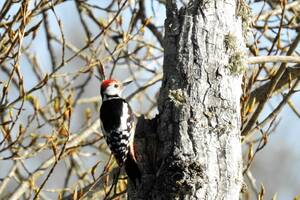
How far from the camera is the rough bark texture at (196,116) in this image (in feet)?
10.3

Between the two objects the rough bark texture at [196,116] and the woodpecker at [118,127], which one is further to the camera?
the woodpecker at [118,127]

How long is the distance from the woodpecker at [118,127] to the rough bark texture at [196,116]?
0.29 feet

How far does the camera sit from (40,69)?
521cm

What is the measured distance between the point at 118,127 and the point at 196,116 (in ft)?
2.57

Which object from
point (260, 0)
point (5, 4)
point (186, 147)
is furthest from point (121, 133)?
point (260, 0)

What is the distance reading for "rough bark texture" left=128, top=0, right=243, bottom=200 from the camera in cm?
314

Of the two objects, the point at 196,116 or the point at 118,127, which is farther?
the point at 118,127

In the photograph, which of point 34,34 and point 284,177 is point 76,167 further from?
point 284,177

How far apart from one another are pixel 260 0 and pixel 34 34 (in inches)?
62.8

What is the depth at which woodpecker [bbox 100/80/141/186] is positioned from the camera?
137 inches

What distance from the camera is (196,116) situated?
10.5 ft

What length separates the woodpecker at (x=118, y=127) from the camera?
3485 mm

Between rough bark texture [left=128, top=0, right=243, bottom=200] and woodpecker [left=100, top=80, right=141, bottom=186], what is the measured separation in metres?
0.09

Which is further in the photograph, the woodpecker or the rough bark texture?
the woodpecker
